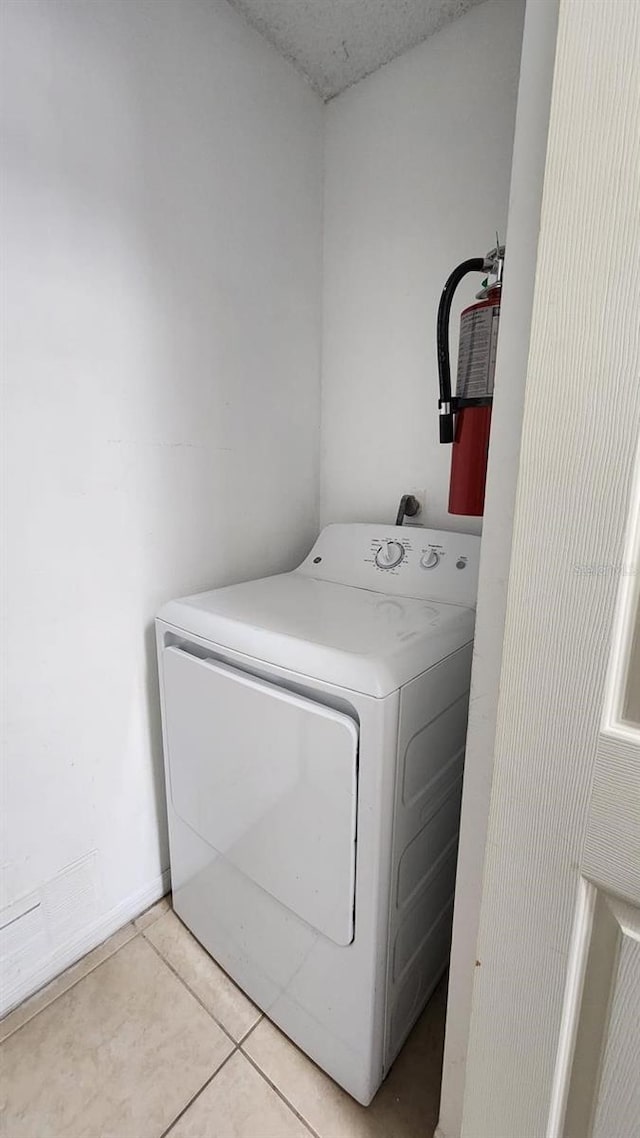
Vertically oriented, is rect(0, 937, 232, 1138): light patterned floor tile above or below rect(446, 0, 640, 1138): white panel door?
below

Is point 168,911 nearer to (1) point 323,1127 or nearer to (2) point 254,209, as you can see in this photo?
(1) point 323,1127

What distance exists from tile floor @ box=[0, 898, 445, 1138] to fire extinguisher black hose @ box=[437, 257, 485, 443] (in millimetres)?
1376

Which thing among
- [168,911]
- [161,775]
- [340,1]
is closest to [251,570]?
[161,775]

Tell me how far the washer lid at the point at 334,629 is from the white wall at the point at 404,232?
470 mm

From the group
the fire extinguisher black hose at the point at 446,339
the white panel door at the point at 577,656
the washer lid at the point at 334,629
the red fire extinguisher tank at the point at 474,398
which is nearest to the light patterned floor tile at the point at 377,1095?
the white panel door at the point at 577,656

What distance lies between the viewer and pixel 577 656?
51cm

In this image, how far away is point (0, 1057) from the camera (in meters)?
1.06

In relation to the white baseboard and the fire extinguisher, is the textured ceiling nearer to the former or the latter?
the fire extinguisher

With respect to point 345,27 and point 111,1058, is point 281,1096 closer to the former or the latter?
point 111,1058

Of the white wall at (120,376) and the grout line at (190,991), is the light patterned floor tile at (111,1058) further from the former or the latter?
the white wall at (120,376)

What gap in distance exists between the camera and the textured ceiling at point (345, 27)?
4.04 ft

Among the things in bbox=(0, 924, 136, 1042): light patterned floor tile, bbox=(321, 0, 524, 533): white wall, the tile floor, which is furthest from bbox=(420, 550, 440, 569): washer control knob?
bbox=(0, 924, 136, 1042): light patterned floor tile

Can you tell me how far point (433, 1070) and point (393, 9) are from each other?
8.22ft

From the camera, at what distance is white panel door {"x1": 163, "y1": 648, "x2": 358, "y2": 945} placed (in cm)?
87
